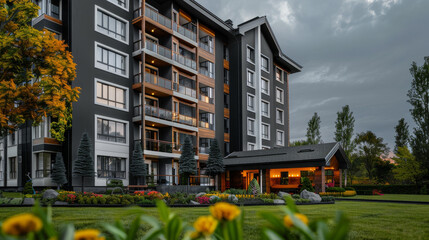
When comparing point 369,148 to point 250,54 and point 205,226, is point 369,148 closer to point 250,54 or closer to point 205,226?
point 250,54

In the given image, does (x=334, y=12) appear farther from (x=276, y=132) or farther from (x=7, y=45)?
(x=7, y=45)

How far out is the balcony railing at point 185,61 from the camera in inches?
1172

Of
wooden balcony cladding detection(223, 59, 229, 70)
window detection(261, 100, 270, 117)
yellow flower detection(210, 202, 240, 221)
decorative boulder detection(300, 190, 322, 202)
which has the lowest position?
decorative boulder detection(300, 190, 322, 202)

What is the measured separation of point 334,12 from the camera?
3684 centimetres

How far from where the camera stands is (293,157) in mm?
27766

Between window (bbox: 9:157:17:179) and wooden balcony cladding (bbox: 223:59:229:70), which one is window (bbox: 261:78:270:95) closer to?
wooden balcony cladding (bbox: 223:59:229:70)

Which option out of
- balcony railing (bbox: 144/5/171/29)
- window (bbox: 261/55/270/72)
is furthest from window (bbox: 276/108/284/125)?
balcony railing (bbox: 144/5/171/29)

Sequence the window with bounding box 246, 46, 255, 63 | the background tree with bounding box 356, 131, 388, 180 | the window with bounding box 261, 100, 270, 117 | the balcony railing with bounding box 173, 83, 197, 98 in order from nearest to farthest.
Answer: the balcony railing with bounding box 173, 83, 197, 98
the window with bounding box 246, 46, 255, 63
the window with bounding box 261, 100, 270, 117
the background tree with bounding box 356, 131, 388, 180

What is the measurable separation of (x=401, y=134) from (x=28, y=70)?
45464 mm

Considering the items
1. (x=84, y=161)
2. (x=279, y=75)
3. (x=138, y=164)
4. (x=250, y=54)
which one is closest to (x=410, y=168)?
(x=279, y=75)

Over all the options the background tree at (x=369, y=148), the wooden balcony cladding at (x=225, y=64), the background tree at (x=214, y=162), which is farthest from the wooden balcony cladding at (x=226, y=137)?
the background tree at (x=369, y=148)

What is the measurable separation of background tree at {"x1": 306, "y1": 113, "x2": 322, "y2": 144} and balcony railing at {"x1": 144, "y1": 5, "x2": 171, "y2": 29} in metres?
25.5

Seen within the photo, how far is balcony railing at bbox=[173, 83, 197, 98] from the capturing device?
29.5m

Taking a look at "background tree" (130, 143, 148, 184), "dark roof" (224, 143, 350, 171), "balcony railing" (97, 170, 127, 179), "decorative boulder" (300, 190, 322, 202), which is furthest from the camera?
"dark roof" (224, 143, 350, 171)
